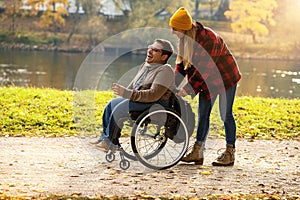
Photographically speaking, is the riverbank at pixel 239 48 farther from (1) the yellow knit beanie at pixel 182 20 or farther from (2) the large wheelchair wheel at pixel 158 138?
(1) the yellow knit beanie at pixel 182 20

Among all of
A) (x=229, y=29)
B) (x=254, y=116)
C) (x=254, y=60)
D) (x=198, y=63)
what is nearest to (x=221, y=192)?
(x=198, y=63)

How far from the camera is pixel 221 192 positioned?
4.08m

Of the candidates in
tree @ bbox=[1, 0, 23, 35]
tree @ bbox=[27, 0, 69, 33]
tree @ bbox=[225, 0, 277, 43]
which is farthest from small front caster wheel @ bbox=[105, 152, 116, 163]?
tree @ bbox=[1, 0, 23, 35]

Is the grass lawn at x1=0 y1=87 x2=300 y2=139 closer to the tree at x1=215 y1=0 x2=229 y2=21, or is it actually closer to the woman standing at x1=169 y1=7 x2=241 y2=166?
the woman standing at x1=169 y1=7 x2=241 y2=166

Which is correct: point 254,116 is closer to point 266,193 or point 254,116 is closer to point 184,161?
point 184,161

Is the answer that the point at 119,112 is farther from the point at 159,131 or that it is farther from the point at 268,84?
the point at 268,84

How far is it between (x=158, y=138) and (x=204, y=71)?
72cm

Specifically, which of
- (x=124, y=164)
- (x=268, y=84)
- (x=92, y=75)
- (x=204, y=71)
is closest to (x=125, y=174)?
(x=124, y=164)

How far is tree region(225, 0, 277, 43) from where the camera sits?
35.5m

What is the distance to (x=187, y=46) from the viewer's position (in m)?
4.64

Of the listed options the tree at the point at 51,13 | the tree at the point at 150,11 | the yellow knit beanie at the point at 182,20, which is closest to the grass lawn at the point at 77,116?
the yellow knit beanie at the point at 182,20

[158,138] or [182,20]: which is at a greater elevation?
[182,20]

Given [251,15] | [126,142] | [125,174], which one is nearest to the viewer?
[125,174]

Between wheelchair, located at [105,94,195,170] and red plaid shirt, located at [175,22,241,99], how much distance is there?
0.20 metres
